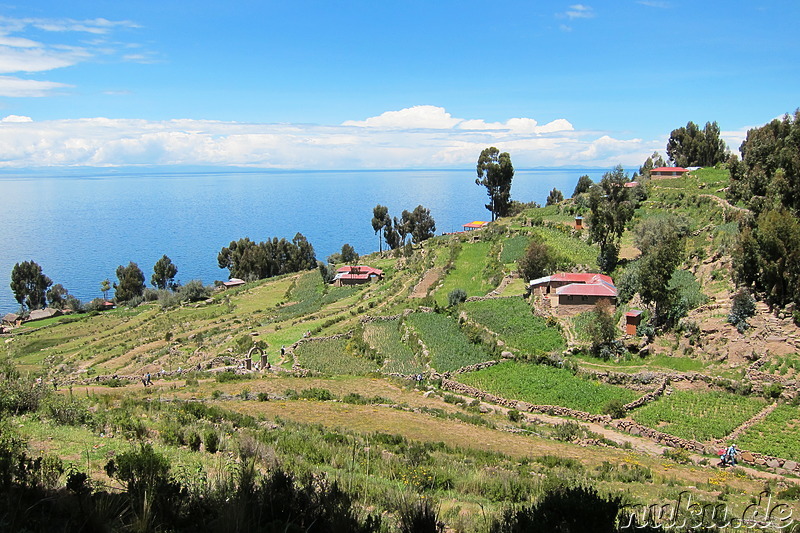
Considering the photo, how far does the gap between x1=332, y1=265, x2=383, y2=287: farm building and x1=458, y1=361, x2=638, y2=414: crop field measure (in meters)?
34.9

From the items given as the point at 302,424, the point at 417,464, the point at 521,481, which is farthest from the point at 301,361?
the point at 521,481

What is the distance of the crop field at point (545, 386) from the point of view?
2517cm

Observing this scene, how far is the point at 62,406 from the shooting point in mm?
15070

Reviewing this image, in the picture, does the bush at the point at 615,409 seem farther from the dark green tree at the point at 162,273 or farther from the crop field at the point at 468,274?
the dark green tree at the point at 162,273

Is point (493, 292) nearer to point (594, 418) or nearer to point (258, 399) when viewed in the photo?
point (594, 418)

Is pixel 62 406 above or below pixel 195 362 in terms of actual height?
above

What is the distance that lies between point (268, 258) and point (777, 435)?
278 feet

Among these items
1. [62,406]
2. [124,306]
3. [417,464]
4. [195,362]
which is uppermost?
[62,406]

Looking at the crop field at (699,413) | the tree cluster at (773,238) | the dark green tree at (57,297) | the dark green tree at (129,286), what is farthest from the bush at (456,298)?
the dark green tree at (57,297)

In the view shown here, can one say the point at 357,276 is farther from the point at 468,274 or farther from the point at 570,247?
the point at 570,247

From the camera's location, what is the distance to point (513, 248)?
183 feet

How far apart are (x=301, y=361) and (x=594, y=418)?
1840 cm

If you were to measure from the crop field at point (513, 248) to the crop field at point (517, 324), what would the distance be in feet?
36.3

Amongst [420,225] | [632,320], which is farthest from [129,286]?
[632,320]
